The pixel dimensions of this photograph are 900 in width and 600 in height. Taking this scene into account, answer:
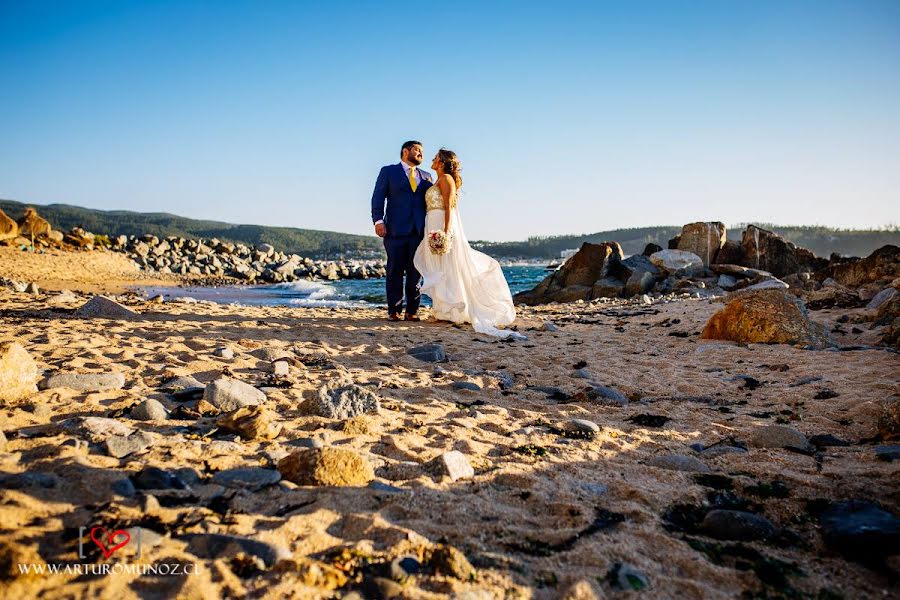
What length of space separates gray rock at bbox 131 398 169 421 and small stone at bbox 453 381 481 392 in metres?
2.14

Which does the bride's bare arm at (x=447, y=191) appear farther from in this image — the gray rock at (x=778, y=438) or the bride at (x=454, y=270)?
the gray rock at (x=778, y=438)

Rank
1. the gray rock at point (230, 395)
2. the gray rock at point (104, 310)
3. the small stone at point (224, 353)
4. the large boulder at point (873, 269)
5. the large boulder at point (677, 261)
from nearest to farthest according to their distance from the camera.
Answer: the gray rock at point (230, 395), the small stone at point (224, 353), the gray rock at point (104, 310), the large boulder at point (873, 269), the large boulder at point (677, 261)

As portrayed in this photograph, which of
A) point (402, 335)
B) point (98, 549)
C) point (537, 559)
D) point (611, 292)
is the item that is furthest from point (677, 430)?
point (611, 292)

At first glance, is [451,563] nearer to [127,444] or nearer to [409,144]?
[127,444]

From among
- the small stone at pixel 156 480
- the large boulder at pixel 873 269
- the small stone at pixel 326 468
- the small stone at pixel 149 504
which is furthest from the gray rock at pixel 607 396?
the large boulder at pixel 873 269

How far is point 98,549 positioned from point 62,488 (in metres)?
0.52

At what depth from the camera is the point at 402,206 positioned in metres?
7.87

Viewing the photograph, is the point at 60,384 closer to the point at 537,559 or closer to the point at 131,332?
the point at 131,332

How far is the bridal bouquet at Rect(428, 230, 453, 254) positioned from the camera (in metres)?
7.57

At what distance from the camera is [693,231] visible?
66.6 feet

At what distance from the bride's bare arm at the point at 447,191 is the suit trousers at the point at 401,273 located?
2.26ft

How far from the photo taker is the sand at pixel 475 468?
160 centimetres

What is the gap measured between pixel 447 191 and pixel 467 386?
4.20 m

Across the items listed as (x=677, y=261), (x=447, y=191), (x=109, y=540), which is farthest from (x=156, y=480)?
(x=677, y=261)
